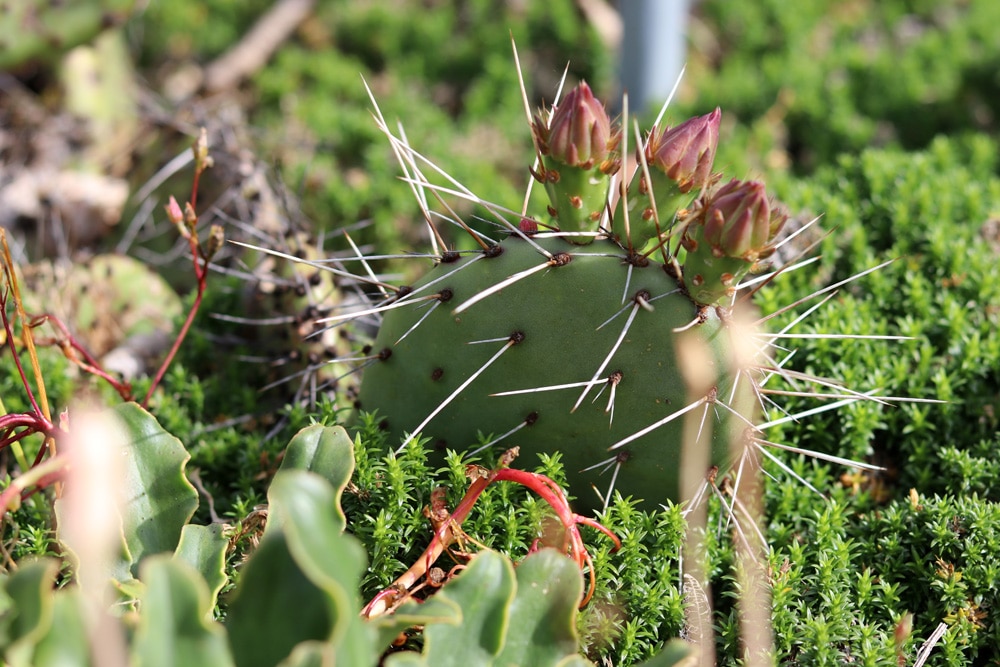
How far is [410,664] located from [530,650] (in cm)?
23

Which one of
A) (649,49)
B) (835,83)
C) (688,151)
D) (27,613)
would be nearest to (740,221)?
(688,151)

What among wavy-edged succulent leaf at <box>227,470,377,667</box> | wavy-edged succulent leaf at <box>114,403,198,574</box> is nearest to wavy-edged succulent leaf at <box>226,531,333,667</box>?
wavy-edged succulent leaf at <box>227,470,377,667</box>

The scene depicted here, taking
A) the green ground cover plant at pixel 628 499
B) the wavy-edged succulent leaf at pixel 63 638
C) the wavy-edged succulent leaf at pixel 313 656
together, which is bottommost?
the green ground cover plant at pixel 628 499

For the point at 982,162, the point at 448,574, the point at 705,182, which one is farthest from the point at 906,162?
the point at 448,574

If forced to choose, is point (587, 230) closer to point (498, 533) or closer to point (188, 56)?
point (498, 533)

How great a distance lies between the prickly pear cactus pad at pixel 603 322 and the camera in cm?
139

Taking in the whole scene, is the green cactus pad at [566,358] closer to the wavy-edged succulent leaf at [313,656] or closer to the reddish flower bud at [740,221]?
the reddish flower bud at [740,221]

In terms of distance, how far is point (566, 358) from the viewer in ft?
4.76

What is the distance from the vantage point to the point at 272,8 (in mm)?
4277

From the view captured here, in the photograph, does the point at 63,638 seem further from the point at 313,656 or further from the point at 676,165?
the point at 676,165

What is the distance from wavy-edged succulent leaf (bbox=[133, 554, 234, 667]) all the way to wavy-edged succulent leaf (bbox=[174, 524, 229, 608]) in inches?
14.9

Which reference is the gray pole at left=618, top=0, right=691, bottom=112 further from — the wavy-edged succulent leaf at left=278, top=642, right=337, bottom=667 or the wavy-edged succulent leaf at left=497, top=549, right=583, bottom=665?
the wavy-edged succulent leaf at left=278, top=642, right=337, bottom=667

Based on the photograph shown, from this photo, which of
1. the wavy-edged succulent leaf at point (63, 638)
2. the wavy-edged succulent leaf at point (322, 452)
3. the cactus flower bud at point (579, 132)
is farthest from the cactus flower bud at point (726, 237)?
the wavy-edged succulent leaf at point (63, 638)

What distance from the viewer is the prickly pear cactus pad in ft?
4.57
